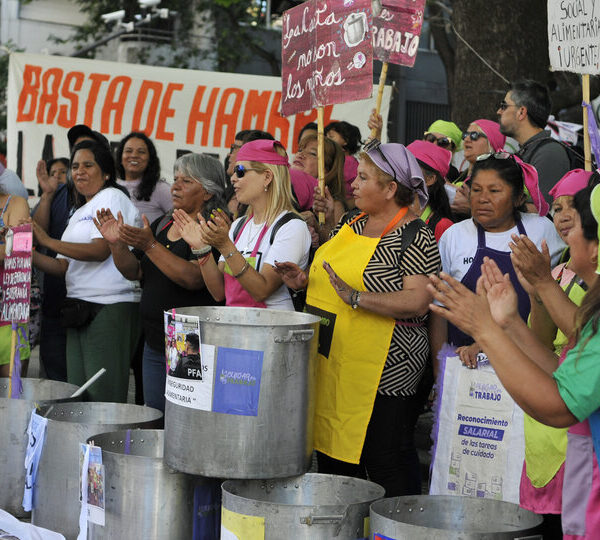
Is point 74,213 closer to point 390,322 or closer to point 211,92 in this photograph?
point 390,322

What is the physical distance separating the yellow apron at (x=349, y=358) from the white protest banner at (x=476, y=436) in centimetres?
32

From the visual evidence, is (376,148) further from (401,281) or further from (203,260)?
(203,260)

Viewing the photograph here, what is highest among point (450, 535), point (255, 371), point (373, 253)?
point (373, 253)

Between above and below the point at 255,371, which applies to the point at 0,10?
above

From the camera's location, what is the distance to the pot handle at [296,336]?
3.75 metres

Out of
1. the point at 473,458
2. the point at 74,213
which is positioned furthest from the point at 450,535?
the point at 74,213

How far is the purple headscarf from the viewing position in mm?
4254

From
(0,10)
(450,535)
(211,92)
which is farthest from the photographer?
(0,10)

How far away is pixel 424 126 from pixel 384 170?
20.8 meters

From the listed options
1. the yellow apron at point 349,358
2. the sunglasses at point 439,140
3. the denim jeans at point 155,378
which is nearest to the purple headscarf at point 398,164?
the yellow apron at point 349,358

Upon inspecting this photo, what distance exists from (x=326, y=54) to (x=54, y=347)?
8.36 feet

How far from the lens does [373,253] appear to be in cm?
418

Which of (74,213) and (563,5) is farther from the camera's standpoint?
(74,213)

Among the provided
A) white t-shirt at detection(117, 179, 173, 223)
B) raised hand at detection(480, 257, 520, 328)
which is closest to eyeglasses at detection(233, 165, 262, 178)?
raised hand at detection(480, 257, 520, 328)
